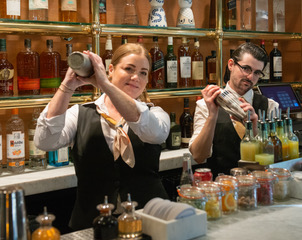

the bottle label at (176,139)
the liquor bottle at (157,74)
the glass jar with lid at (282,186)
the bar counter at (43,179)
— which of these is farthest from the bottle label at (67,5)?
the glass jar with lid at (282,186)

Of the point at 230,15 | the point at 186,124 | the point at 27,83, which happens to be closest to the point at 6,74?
the point at 27,83

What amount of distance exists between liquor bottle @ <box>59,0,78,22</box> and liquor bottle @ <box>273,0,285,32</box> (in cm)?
196

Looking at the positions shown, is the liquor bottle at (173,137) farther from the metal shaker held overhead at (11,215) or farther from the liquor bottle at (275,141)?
the metal shaker held overhead at (11,215)

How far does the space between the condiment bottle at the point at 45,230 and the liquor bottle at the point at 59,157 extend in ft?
5.16

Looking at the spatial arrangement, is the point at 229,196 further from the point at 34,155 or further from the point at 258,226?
the point at 34,155

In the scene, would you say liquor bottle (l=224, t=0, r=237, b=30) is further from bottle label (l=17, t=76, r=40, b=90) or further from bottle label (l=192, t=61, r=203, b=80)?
bottle label (l=17, t=76, r=40, b=90)

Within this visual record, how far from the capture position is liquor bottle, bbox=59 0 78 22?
2754 millimetres

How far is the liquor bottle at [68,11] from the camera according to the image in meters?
2.75

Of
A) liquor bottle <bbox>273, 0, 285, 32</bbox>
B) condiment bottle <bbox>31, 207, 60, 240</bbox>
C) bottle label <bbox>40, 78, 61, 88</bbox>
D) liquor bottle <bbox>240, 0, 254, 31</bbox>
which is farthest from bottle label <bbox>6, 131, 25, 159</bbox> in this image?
liquor bottle <bbox>273, 0, 285, 32</bbox>

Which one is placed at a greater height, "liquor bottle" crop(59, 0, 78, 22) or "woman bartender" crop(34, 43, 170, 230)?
"liquor bottle" crop(59, 0, 78, 22)

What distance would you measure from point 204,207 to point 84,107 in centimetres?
85

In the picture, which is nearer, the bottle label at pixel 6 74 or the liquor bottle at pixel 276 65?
the bottle label at pixel 6 74

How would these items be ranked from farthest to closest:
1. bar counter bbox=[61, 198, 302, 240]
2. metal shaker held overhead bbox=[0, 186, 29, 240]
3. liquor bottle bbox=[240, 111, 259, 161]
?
1. liquor bottle bbox=[240, 111, 259, 161]
2. bar counter bbox=[61, 198, 302, 240]
3. metal shaker held overhead bbox=[0, 186, 29, 240]

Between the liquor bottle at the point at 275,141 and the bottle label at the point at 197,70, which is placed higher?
the bottle label at the point at 197,70
